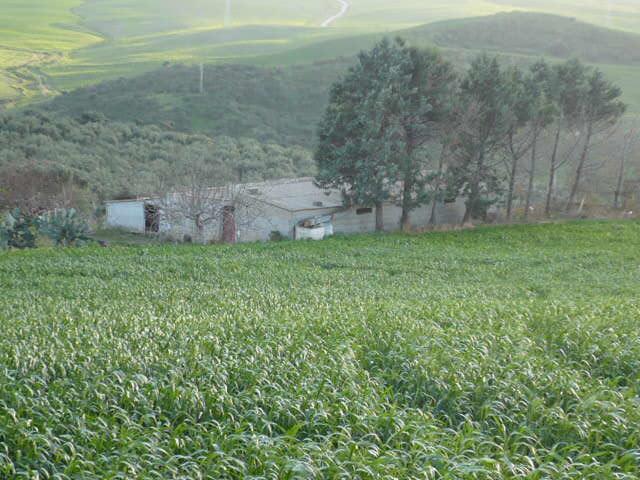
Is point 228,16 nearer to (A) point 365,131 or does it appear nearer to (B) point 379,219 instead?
(A) point 365,131

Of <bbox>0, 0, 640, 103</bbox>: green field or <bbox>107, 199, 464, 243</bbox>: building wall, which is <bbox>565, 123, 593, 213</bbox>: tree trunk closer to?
<bbox>107, 199, 464, 243</bbox>: building wall

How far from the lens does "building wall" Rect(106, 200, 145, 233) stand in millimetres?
37781

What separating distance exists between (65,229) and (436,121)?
18885 mm

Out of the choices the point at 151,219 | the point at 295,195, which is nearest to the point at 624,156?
the point at 295,195

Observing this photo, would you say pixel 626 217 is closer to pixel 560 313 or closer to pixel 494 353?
pixel 560 313

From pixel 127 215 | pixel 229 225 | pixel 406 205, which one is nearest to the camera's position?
pixel 406 205

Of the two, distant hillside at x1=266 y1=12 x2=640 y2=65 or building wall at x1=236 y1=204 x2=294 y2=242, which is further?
distant hillside at x1=266 y1=12 x2=640 y2=65

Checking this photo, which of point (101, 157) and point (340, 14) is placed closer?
point (101, 157)

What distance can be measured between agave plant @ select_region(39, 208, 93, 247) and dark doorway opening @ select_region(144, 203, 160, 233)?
6594mm

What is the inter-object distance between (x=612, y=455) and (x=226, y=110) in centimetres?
7128

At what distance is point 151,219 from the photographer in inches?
1484

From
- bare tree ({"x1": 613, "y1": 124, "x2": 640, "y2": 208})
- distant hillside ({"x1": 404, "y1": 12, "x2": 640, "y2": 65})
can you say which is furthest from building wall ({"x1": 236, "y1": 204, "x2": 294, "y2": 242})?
distant hillside ({"x1": 404, "y1": 12, "x2": 640, "y2": 65})

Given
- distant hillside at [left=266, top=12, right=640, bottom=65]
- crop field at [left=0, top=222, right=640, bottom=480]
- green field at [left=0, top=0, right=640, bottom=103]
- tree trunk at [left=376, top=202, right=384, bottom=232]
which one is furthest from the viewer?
distant hillside at [left=266, top=12, right=640, bottom=65]

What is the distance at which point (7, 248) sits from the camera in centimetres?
2802
